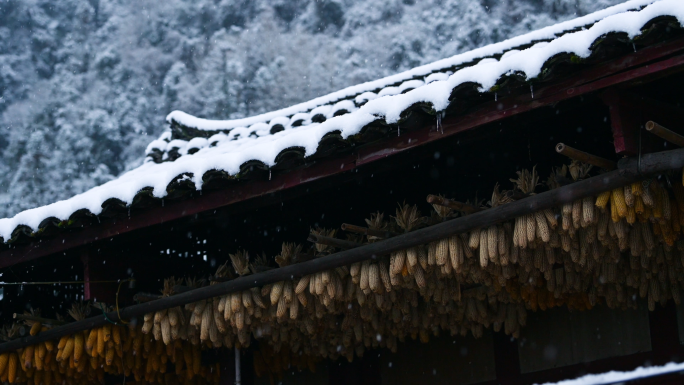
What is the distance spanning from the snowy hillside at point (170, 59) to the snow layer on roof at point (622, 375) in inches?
1018

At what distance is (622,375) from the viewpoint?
5676mm

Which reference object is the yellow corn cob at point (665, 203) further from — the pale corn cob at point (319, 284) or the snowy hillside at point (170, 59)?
the snowy hillside at point (170, 59)

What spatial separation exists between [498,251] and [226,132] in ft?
17.1

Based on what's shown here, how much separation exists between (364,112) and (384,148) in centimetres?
23

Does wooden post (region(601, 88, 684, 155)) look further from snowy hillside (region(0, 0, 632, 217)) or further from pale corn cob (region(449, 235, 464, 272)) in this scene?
snowy hillside (region(0, 0, 632, 217))

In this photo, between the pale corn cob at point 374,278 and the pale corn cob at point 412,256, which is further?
the pale corn cob at point 374,278

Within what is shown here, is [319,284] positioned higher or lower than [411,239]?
lower

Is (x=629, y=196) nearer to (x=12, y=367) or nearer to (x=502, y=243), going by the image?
(x=502, y=243)

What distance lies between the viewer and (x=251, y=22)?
35.4 metres

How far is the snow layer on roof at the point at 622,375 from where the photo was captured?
18.0ft

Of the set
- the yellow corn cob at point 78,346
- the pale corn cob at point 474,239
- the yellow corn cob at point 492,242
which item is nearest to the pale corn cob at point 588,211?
the yellow corn cob at point 492,242

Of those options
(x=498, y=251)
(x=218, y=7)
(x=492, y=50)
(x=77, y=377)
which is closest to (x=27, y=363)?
(x=77, y=377)

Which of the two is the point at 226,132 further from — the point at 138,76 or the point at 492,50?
the point at 138,76

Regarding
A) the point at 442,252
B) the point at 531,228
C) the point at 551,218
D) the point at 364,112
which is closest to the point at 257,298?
the point at 442,252
